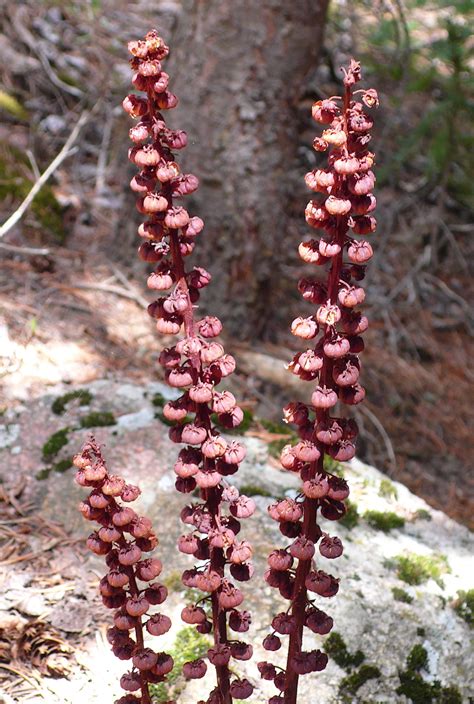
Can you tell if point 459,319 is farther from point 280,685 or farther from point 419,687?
point 280,685

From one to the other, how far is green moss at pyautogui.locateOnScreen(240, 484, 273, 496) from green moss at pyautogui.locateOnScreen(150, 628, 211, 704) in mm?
741

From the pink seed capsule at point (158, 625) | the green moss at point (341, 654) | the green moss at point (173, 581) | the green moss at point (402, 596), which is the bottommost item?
the green moss at point (173, 581)

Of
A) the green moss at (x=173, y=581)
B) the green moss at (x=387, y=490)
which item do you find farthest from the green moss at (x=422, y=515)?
the green moss at (x=173, y=581)

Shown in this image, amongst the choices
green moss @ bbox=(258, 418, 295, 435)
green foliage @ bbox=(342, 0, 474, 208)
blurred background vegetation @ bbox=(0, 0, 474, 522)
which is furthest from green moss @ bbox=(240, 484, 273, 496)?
green foliage @ bbox=(342, 0, 474, 208)

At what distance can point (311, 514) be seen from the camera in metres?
1.83

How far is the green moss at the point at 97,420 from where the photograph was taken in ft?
11.6

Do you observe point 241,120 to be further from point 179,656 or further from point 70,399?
point 179,656

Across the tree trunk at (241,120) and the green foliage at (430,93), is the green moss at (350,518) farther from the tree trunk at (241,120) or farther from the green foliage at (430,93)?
the green foliage at (430,93)

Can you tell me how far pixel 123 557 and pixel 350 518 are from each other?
5.30ft

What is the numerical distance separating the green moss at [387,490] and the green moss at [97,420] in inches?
50.9

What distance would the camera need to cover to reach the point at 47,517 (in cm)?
312

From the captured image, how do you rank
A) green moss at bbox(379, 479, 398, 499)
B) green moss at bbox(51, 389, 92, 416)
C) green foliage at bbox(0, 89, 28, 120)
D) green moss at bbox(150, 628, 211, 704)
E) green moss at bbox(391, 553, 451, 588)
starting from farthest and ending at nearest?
green foliage at bbox(0, 89, 28, 120) → green moss at bbox(51, 389, 92, 416) → green moss at bbox(379, 479, 398, 499) → green moss at bbox(391, 553, 451, 588) → green moss at bbox(150, 628, 211, 704)

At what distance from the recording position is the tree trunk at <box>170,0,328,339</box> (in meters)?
4.71

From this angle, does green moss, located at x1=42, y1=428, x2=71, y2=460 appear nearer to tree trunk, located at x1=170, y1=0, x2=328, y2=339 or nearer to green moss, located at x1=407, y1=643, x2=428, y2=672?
green moss, located at x1=407, y1=643, x2=428, y2=672
